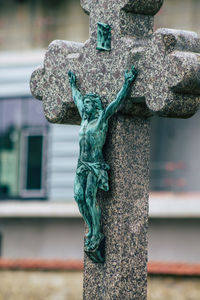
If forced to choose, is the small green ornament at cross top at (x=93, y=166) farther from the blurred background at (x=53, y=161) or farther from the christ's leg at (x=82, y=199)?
the blurred background at (x=53, y=161)

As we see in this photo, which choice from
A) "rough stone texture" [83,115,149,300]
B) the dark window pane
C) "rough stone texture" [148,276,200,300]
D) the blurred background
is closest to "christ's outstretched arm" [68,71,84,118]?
"rough stone texture" [83,115,149,300]

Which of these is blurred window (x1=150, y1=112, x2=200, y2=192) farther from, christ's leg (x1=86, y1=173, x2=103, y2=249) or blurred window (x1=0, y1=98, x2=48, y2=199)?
christ's leg (x1=86, y1=173, x2=103, y2=249)

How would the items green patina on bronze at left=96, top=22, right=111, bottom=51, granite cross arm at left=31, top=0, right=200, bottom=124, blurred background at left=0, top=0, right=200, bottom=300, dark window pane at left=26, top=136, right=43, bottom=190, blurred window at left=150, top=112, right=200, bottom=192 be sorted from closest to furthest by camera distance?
granite cross arm at left=31, top=0, right=200, bottom=124 < green patina on bronze at left=96, top=22, right=111, bottom=51 < blurred background at left=0, top=0, right=200, bottom=300 < blurred window at left=150, top=112, right=200, bottom=192 < dark window pane at left=26, top=136, right=43, bottom=190

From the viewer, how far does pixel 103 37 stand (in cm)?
841

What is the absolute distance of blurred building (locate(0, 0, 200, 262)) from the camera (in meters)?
23.6

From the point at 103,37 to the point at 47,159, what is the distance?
1660 cm

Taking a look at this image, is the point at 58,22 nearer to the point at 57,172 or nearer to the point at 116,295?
the point at 57,172

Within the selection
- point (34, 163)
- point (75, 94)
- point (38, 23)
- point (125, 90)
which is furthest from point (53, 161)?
point (125, 90)

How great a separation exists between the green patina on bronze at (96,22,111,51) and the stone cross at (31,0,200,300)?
0.11 feet

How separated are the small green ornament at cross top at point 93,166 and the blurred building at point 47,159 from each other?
49.4 feet

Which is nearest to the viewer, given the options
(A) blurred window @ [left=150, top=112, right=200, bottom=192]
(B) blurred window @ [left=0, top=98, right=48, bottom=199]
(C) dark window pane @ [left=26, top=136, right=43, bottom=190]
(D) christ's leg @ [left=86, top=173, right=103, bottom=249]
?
(D) christ's leg @ [left=86, top=173, right=103, bottom=249]

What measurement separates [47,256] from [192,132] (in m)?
4.04

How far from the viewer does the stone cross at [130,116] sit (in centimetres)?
796

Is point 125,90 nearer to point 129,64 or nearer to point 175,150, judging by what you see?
point 129,64
